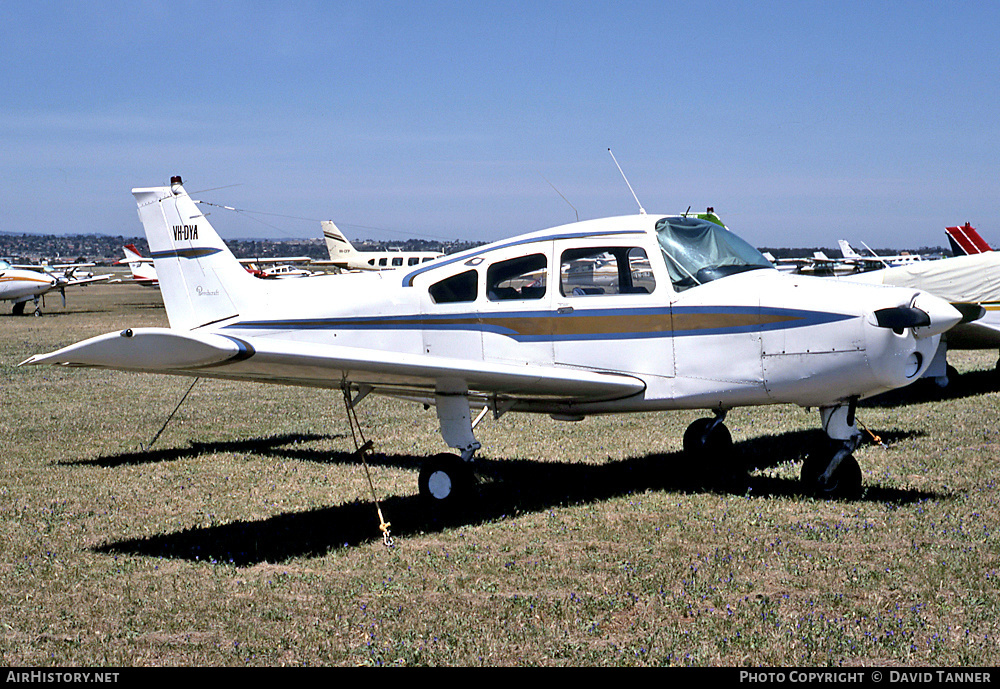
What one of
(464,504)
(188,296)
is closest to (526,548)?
(464,504)

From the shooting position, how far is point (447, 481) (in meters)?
8.12

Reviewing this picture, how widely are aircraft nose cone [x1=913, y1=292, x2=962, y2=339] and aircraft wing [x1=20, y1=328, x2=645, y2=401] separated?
2199mm

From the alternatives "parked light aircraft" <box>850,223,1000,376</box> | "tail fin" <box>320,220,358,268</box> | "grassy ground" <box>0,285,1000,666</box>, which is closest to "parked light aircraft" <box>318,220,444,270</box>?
"tail fin" <box>320,220,358,268</box>

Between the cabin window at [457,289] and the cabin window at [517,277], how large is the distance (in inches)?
5.6

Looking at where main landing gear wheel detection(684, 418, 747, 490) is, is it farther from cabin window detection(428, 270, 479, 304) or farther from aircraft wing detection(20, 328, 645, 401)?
cabin window detection(428, 270, 479, 304)

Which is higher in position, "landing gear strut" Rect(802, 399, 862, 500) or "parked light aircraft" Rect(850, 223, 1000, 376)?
"parked light aircraft" Rect(850, 223, 1000, 376)

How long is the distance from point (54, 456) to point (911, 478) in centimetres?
917

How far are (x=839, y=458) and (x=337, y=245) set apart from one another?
4828 cm

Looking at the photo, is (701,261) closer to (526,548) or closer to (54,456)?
(526,548)

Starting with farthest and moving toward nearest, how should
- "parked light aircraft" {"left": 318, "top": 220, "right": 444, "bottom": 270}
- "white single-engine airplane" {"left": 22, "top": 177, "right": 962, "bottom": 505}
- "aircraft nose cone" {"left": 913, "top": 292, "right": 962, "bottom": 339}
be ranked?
"parked light aircraft" {"left": 318, "top": 220, "right": 444, "bottom": 270}
"white single-engine airplane" {"left": 22, "top": 177, "right": 962, "bottom": 505}
"aircraft nose cone" {"left": 913, "top": 292, "right": 962, "bottom": 339}

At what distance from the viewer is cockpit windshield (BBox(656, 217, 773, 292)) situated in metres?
7.98

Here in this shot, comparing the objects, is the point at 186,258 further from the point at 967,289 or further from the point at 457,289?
the point at 967,289

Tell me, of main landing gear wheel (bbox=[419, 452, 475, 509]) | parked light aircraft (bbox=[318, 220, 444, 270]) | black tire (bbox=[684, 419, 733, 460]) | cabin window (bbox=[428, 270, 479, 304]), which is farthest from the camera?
parked light aircraft (bbox=[318, 220, 444, 270])

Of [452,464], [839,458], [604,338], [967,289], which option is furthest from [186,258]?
[967,289]
